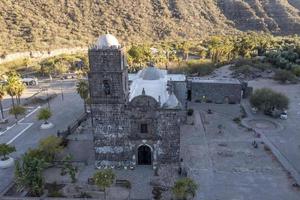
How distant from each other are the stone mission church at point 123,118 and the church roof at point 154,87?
0.21 metres

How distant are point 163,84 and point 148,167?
12.1 m

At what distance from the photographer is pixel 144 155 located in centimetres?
3095

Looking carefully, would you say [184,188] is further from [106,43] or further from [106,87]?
[106,43]

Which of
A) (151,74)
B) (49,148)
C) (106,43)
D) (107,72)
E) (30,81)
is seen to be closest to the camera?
(106,43)

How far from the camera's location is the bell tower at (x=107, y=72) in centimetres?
2831

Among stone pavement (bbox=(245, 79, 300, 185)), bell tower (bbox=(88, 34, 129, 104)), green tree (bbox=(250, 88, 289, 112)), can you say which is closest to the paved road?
bell tower (bbox=(88, 34, 129, 104))

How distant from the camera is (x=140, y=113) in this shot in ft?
97.2

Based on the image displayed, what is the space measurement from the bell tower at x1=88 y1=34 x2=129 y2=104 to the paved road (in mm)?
11287

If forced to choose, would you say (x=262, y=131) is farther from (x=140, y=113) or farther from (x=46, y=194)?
(x=46, y=194)

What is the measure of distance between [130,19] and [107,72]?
8916 cm

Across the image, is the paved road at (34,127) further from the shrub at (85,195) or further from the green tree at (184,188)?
the green tree at (184,188)

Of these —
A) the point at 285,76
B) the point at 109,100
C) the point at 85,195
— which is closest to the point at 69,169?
the point at 85,195

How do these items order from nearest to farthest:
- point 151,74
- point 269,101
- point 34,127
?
1. point 151,74
2. point 34,127
3. point 269,101

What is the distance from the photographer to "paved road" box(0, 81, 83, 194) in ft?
112
